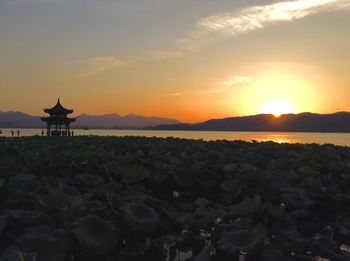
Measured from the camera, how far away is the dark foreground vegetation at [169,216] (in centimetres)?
460

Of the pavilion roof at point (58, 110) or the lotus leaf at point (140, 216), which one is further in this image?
the pavilion roof at point (58, 110)

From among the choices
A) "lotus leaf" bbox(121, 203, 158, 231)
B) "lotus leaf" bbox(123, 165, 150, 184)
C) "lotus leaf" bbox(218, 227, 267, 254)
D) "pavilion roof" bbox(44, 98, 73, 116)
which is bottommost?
"lotus leaf" bbox(218, 227, 267, 254)

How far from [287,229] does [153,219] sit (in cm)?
187

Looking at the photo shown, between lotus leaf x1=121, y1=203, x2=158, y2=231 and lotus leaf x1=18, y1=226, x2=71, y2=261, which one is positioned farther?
lotus leaf x1=121, y1=203, x2=158, y2=231

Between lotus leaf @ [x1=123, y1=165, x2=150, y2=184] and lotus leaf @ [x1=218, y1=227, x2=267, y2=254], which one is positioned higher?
lotus leaf @ [x1=123, y1=165, x2=150, y2=184]

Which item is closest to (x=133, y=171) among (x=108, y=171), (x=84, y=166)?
(x=108, y=171)

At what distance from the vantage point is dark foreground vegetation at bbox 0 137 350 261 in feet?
15.1

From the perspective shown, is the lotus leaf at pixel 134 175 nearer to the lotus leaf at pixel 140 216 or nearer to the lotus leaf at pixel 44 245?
the lotus leaf at pixel 140 216

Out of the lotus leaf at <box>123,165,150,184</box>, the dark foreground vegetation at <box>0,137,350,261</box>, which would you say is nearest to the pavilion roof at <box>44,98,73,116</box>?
the dark foreground vegetation at <box>0,137,350,261</box>

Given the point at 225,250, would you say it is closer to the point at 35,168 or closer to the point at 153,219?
the point at 153,219

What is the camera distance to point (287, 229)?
19.4 ft

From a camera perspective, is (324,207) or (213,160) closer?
(324,207)

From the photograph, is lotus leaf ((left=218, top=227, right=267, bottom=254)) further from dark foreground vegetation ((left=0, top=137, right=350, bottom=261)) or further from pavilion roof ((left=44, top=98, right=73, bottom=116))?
pavilion roof ((left=44, top=98, right=73, bottom=116))

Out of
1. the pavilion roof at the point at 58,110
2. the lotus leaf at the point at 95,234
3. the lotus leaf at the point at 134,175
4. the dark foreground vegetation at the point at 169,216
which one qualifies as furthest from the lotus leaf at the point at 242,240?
the pavilion roof at the point at 58,110
